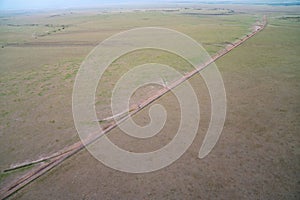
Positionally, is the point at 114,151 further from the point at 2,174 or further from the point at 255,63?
the point at 255,63

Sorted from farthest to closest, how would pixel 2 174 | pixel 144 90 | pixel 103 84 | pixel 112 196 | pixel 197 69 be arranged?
pixel 197 69, pixel 103 84, pixel 144 90, pixel 2 174, pixel 112 196

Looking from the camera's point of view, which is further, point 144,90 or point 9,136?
point 144,90

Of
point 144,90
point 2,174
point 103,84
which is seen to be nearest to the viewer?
point 2,174

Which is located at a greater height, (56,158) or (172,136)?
(56,158)

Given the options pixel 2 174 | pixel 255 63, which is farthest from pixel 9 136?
pixel 255 63

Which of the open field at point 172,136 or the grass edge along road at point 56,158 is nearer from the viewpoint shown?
the open field at point 172,136

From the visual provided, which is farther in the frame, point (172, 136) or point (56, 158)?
point (172, 136)

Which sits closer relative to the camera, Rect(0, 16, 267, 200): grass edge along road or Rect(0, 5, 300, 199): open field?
Rect(0, 5, 300, 199): open field

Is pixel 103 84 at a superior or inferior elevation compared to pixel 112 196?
superior

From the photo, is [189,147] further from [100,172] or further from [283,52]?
[283,52]

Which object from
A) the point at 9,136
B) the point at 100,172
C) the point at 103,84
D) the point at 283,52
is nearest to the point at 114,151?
the point at 100,172
